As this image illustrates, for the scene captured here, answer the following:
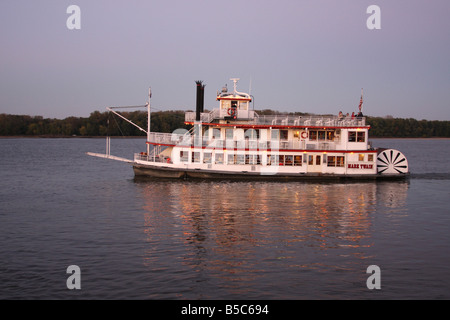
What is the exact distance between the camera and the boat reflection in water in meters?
18.5

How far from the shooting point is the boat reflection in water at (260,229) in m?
18.5

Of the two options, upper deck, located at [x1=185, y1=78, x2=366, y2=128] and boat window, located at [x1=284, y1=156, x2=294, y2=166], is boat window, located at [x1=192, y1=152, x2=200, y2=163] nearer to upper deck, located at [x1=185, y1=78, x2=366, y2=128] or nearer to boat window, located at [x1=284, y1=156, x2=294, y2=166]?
Result: upper deck, located at [x1=185, y1=78, x2=366, y2=128]

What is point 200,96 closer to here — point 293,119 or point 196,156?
point 196,156

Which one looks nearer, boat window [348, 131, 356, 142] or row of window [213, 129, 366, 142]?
boat window [348, 131, 356, 142]

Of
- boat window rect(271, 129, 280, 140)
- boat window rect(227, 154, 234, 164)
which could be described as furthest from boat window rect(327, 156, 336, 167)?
boat window rect(227, 154, 234, 164)

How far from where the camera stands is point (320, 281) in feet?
56.6

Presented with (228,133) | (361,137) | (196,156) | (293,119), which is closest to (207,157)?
(196,156)

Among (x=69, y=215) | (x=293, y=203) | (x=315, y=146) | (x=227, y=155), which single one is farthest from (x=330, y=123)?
(x=69, y=215)

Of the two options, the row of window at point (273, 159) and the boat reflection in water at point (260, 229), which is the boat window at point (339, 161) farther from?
the boat reflection in water at point (260, 229)

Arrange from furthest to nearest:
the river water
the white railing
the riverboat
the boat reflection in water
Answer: the white railing < the riverboat < the boat reflection in water < the river water

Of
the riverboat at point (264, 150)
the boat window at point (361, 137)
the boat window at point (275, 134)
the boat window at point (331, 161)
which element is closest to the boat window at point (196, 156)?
the riverboat at point (264, 150)

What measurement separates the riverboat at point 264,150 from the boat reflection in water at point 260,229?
3494 mm

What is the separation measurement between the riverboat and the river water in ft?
19.1
